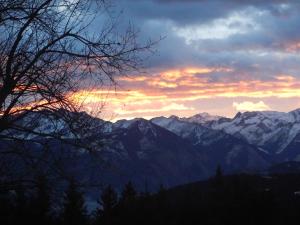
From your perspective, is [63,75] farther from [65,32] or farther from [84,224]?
[84,224]

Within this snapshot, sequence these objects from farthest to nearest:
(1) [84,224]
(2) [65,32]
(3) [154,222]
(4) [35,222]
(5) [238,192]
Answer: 1. (5) [238,192]
2. (3) [154,222]
3. (1) [84,224]
4. (4) [35,222]
5. (2) [65,32]

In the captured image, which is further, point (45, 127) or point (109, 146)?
point (109, 146)

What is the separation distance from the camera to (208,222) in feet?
224

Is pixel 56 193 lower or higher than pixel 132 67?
lower

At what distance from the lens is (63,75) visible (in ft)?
37.8

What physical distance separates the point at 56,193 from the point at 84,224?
44972mm

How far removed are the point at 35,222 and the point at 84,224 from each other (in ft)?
65.8

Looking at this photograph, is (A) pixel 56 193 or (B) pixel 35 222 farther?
(B) pixel 35 222

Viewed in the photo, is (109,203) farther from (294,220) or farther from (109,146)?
(109,146)

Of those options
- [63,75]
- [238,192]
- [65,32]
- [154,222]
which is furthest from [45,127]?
[238,192]

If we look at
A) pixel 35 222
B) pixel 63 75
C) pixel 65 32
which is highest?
pixel 65 32

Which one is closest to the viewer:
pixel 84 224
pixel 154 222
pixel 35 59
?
pixel 35 59

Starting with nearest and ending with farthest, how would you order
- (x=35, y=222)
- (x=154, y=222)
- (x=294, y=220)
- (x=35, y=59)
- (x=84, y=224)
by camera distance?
1. (x=35, y=59)
2. (x=35, y=222)
3. (x=84, y=224)
4. (x=154, y=222)
5. (x=294, y=220)

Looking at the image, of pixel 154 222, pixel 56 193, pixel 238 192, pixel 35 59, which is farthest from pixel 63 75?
pixel 238 192
